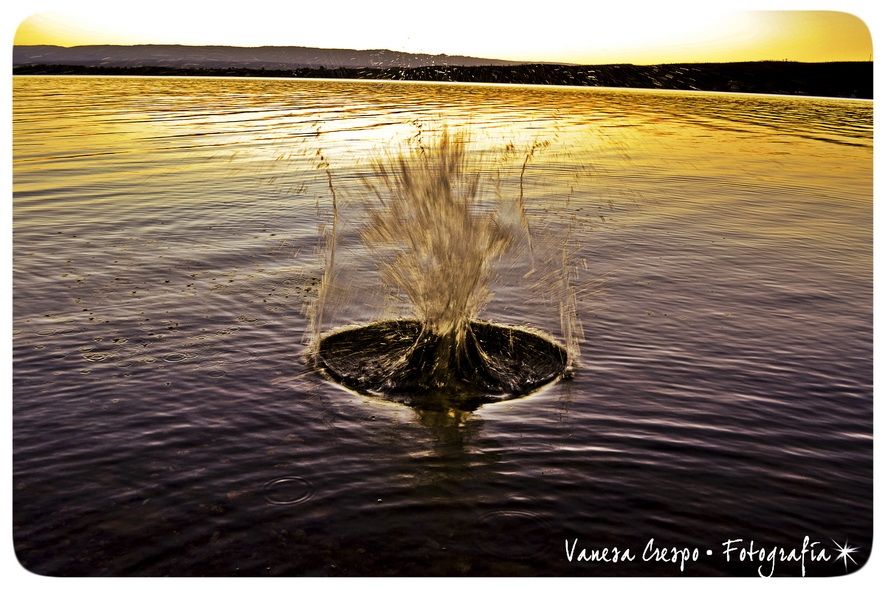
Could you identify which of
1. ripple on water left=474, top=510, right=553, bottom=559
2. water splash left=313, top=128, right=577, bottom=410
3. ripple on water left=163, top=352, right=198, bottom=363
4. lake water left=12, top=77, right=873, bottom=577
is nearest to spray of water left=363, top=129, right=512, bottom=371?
water splash left=313, top=128, right=577, bottom=410

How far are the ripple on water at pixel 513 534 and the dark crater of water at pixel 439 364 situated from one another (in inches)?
51.1

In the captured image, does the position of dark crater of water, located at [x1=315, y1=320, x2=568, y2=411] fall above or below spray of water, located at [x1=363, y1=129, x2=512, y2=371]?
below

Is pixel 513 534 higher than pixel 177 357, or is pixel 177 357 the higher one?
pixel 177 357

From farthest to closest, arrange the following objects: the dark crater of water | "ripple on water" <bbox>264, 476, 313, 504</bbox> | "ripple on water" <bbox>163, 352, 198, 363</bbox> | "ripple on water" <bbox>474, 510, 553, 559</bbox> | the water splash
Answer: "ripple on water" <bbox>163, 352, 198, 363</bbox> < the water splash < the dark crater of water < "ripple on water" <bbox>264, 476, 313, 504</bbox> < "ripple on water" <bbox>474, 510, 553, 559</bbox>

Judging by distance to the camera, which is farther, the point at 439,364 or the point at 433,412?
the point at 439,364

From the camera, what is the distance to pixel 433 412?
4973 millimetres

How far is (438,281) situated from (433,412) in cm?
Result: 100

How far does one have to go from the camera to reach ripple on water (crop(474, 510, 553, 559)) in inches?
Answer: 139

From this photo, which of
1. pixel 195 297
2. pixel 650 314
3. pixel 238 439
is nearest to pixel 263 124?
pixel 195 297

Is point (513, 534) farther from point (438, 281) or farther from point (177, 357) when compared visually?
point (177, 357)

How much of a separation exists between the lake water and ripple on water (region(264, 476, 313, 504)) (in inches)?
0.7

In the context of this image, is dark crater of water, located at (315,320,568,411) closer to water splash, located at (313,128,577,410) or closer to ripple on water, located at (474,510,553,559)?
water splash, located at (313,128,577,410)

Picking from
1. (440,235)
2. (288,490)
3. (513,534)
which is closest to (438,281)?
(440,235)

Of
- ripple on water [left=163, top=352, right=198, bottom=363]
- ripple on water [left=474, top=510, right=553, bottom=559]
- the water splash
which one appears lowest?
ripple on water [left=474, top=510, right=553, bottom=559]
